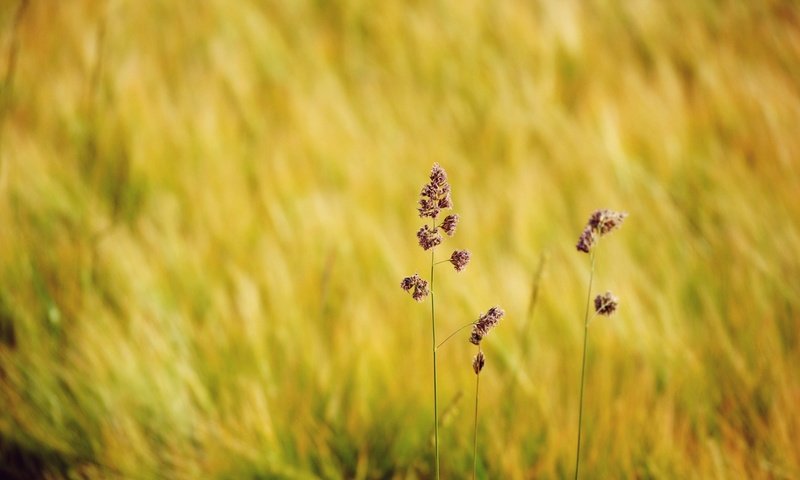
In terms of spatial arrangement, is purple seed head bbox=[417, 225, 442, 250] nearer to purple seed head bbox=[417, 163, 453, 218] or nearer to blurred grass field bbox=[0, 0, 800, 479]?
purple seed head bbox=[417, 163, 453, 218]

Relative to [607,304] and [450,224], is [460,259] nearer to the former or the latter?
[450,224]

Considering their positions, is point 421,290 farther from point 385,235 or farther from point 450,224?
point 385,235

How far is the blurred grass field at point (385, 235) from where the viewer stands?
0.85 m

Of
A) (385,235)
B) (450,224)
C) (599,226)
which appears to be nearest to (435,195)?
(450,224)

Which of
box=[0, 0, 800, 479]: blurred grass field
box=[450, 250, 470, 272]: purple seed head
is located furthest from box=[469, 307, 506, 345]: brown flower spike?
box=[0, 0, 800, 479]: blurred grass field

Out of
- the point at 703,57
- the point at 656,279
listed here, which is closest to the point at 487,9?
the point at 703,57

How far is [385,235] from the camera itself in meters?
1.17

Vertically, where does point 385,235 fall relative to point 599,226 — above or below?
above

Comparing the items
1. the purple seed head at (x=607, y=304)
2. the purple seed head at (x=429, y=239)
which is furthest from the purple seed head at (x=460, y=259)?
the purple seed head at (x=607, y=304)

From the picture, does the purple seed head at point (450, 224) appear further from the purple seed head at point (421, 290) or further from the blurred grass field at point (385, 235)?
the blurred grass field at point (385, 235)

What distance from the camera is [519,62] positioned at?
1661mm

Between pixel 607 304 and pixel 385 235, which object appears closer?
pixel 607 304

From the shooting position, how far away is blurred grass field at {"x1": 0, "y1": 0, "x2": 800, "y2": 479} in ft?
2.80

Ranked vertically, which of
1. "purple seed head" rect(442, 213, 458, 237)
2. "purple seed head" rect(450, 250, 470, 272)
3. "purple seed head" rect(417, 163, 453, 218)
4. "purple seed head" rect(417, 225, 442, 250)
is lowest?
"purple seed head" rect(450, 250, 470, 272)
